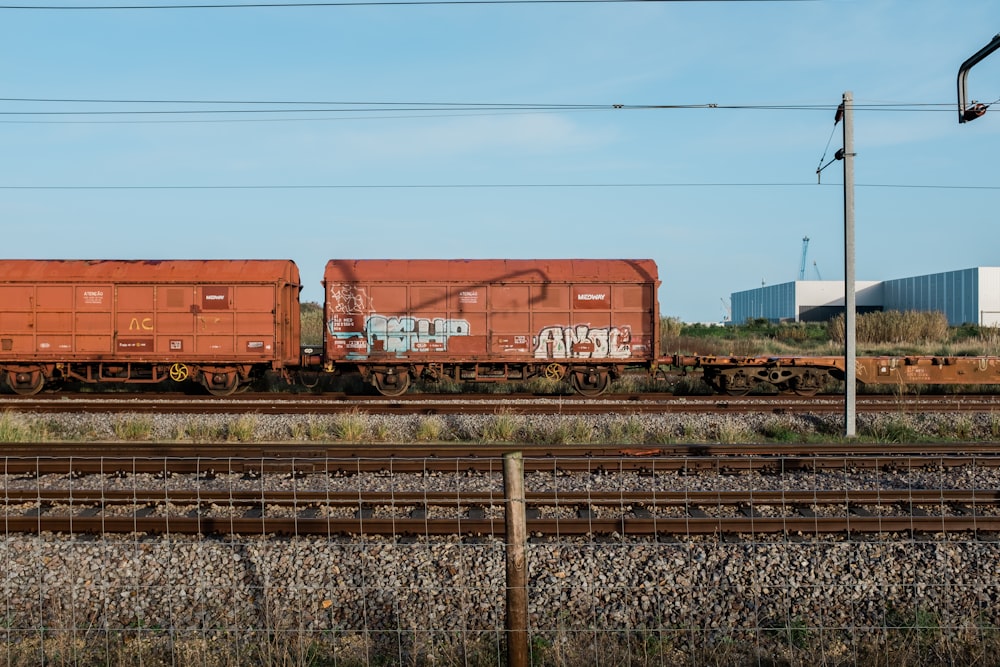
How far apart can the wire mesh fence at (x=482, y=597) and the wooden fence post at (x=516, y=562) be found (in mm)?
136

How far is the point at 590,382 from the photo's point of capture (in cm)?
1933

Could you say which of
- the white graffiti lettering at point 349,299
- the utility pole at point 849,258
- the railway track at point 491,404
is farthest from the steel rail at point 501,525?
the white graffiti lettering at point 349,299

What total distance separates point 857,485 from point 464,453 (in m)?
5.24

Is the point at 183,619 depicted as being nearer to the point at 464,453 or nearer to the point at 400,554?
the point at 400,554

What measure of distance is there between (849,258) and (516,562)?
11.3 metres

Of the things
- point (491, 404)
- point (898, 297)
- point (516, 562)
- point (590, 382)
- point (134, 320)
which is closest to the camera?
point (516, 562)

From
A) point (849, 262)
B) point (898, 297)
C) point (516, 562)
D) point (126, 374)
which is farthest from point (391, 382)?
point (898, 297)

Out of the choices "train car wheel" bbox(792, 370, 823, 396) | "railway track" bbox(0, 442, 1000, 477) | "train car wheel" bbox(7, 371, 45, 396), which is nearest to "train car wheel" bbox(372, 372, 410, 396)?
"railway track" bbox(0, 442, 1000, 477)

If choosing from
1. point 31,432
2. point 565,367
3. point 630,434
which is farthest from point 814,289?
point 31,432

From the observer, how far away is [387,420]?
47.9 ft

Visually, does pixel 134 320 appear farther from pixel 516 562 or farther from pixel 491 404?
pixel 516 562

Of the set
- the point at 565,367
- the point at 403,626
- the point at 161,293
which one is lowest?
the point at 403,626

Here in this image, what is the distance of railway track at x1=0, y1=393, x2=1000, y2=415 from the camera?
15672 mm

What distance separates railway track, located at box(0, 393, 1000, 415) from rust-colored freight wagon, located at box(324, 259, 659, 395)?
1.49 m
